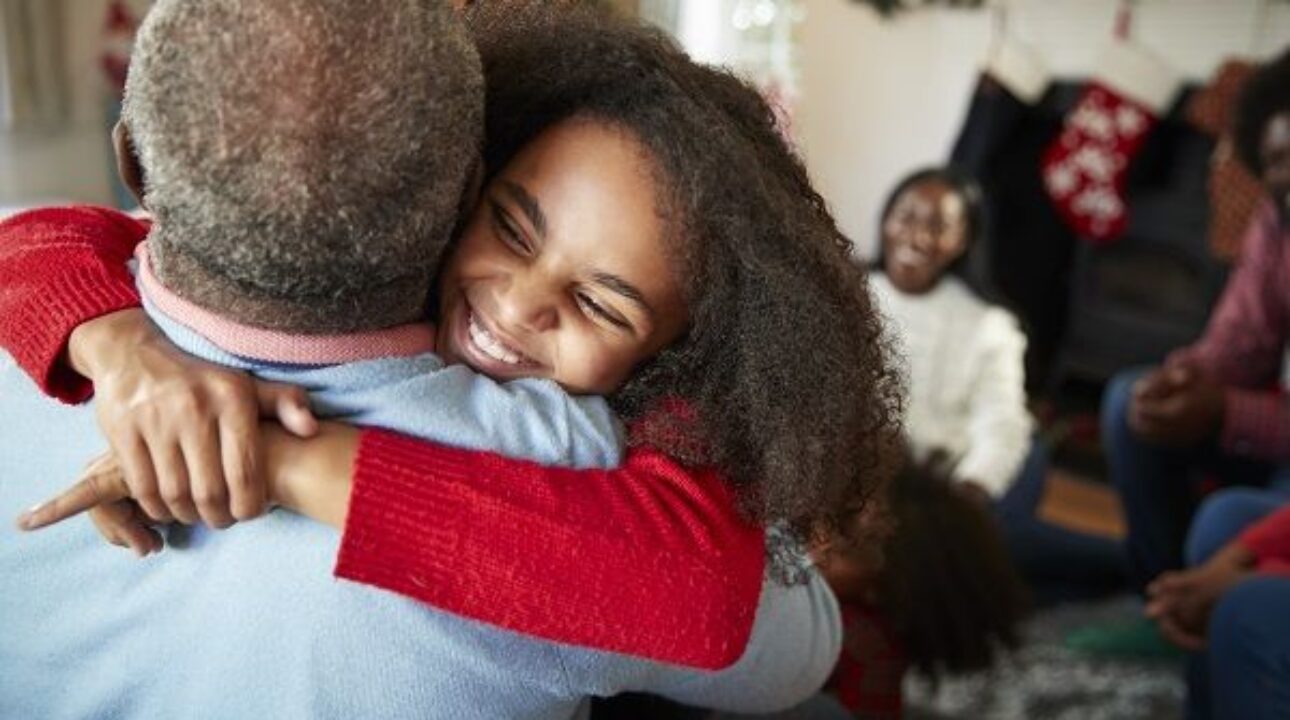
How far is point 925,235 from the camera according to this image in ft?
7.51

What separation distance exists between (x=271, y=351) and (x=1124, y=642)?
6.73 feet

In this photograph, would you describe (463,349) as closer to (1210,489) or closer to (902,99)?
(1210,489)

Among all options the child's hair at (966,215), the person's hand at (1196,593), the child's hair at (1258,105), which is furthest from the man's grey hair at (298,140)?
the child's hair at (1258,105)

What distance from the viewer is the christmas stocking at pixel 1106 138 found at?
3314 millimetres

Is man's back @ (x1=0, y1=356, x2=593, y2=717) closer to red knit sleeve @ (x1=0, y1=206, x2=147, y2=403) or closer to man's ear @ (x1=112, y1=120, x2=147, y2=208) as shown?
red knit sleeve @ (x1=0, y1=206, x2=147, y2=403)

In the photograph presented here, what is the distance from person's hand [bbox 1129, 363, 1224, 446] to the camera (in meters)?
→ 1.98

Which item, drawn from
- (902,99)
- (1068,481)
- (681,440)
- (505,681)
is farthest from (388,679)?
(902,99)

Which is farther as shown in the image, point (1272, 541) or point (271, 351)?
point (1272, 541)

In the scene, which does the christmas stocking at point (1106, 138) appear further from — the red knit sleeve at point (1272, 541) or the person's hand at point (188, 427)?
the person's hand at point (188, 427)

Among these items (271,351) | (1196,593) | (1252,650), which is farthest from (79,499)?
(1196,593)

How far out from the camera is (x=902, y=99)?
4086 millimetres

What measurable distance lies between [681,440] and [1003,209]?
325cm

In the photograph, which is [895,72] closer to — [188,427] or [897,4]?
[897,4]

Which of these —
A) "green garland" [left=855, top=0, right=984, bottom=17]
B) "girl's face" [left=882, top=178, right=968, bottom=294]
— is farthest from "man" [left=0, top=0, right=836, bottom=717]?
"green garland" [left=855, top=0, right=984, bottom=17]
